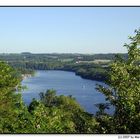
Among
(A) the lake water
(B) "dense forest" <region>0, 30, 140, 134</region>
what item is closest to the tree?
(B) "dense forest" <region>0, 30, 140, 134</region>

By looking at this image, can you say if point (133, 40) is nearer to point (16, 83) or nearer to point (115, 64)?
point (115, 64)

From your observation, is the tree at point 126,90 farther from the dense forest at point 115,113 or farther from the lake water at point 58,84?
the lake water at point 58,84

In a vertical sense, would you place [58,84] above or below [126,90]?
below

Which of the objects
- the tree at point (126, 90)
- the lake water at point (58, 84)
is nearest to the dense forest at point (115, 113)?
the tree at point (126, 90)

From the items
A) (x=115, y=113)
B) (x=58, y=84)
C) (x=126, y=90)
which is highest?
(x=126, y=90)

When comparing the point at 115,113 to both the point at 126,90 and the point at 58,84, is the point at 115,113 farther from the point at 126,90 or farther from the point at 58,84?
the point at 58,84

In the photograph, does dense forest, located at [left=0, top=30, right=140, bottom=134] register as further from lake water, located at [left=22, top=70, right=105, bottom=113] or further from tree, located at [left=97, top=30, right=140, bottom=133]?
lake water, located at [left=22, top=70, right=105, bottom=113]

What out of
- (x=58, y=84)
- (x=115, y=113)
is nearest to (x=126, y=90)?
(x=115, y=113)

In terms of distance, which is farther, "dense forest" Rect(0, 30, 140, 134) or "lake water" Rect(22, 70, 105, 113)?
"lake water" Rect(22, 70, 105, 113)
